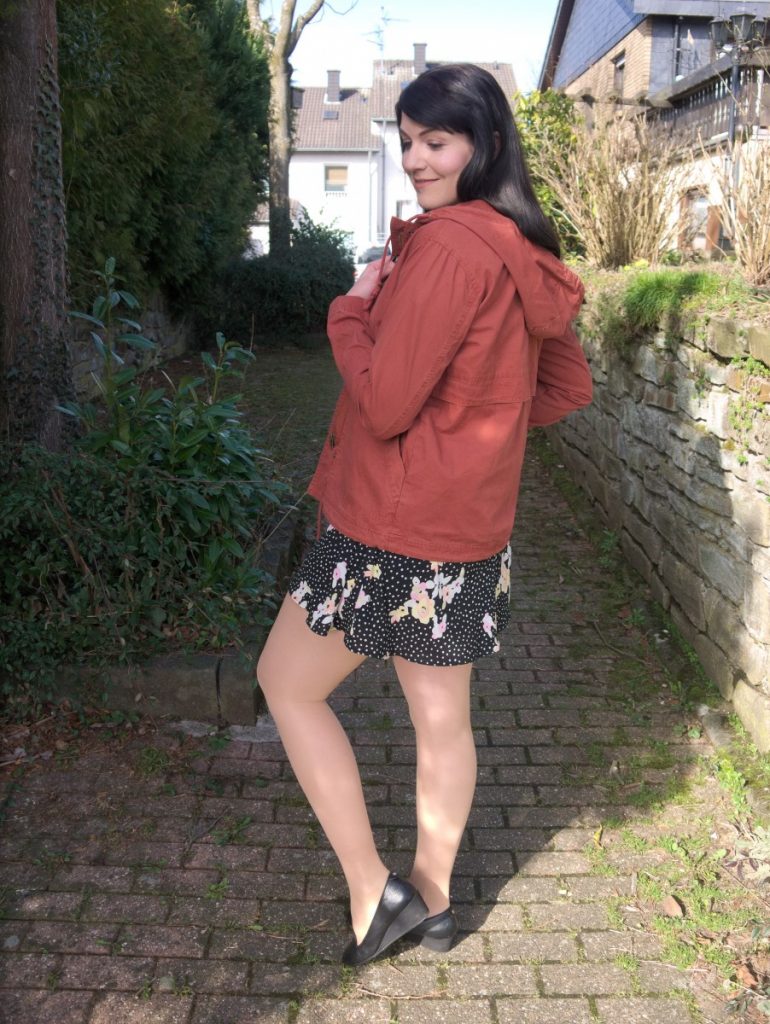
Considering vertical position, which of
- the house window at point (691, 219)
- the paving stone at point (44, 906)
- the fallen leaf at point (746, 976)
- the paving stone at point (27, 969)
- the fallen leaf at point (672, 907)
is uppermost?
the house window at point (691, 219)

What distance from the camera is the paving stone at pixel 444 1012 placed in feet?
7.39

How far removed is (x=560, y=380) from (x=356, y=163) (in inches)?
1927

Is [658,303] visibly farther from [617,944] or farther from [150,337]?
[150,337]

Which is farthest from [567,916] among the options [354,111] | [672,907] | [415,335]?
[354,111]

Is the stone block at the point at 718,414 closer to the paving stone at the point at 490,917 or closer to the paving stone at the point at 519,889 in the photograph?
the paving stone at the point at 519,889

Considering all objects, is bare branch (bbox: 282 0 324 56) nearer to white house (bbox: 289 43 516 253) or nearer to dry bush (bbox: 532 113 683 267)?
A: dry bush (bbox: 532 113 683 267)

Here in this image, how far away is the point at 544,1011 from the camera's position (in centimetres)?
228

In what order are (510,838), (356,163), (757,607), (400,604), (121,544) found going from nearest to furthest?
(400,604) < (510,838) < (757,607) < (121,544) < (356,163)

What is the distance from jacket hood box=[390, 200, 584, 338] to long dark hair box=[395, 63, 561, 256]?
0.11 ft

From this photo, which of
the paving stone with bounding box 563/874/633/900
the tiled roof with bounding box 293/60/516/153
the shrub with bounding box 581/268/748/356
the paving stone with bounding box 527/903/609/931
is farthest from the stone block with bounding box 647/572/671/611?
the tiled roof with bounding box 293/60/516/153

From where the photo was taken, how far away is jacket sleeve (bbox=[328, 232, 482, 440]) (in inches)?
73.3

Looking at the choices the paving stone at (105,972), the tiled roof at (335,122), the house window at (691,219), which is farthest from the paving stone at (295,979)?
the tiled roof at (335,122)

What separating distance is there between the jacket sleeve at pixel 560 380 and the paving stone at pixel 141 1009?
156 centimetres

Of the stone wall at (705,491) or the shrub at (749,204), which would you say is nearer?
the stone wall at (705,491)
